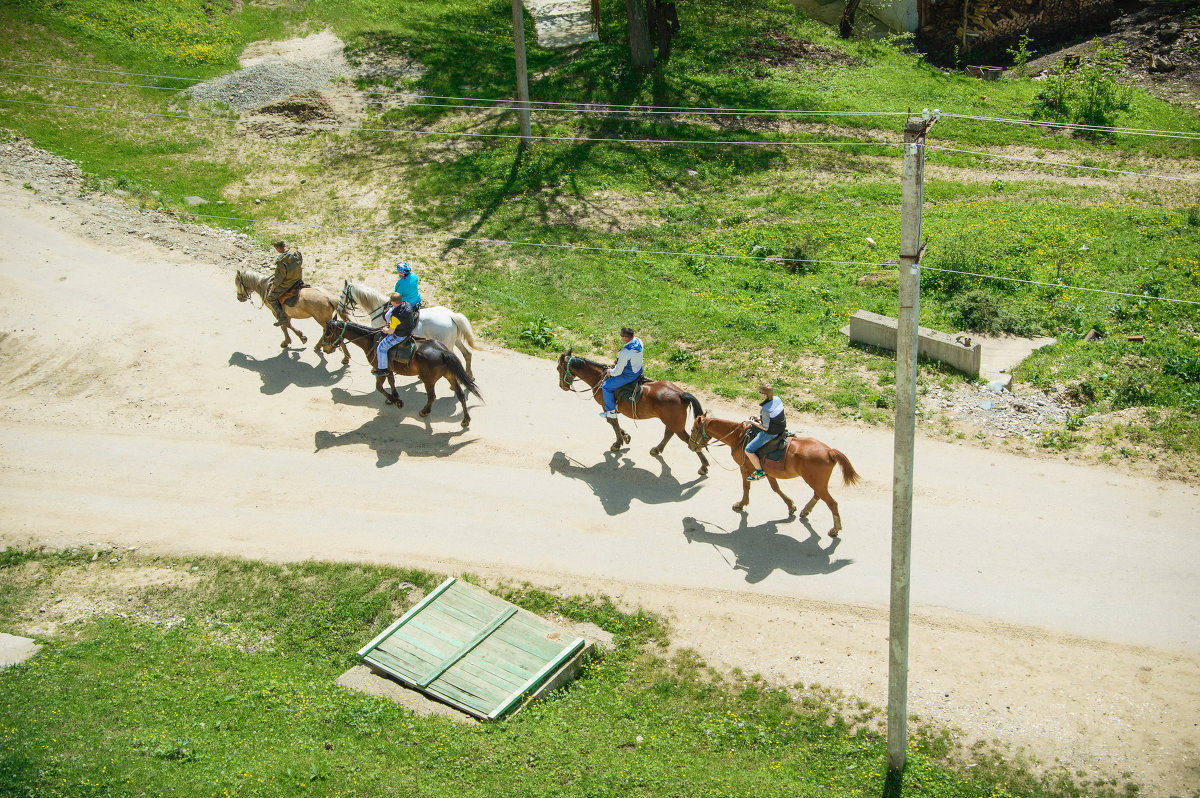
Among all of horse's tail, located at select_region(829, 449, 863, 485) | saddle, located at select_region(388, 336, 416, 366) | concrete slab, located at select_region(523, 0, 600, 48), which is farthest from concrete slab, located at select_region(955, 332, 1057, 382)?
concrete slab, located at select_region(523, 0, 600, 48)

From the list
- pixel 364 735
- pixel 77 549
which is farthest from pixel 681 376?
pixel 77 549

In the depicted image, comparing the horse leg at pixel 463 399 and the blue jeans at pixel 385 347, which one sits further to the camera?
the horse leg at pixel 463 399

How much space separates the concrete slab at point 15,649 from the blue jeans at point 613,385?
31.4 feet

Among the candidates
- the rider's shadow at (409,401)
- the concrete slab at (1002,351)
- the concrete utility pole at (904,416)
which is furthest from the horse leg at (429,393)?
the concrete slab at (1002,351)

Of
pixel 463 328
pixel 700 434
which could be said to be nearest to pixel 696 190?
pixel 463 328

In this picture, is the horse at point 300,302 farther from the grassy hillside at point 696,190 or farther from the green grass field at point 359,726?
the green grass field at point 359,726

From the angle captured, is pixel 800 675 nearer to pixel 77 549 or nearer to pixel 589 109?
pixel 77 549

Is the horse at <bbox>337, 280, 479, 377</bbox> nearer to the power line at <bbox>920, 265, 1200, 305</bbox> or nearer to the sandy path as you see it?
the sandy path

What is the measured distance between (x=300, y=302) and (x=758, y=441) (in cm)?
1088

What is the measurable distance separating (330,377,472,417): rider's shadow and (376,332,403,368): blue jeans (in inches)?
48.0

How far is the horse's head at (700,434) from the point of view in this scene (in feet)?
50.2

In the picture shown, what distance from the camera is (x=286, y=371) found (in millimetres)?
A: 19562

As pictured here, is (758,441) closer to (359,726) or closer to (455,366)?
(455,366)

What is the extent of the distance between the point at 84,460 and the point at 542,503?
29.1 feet
